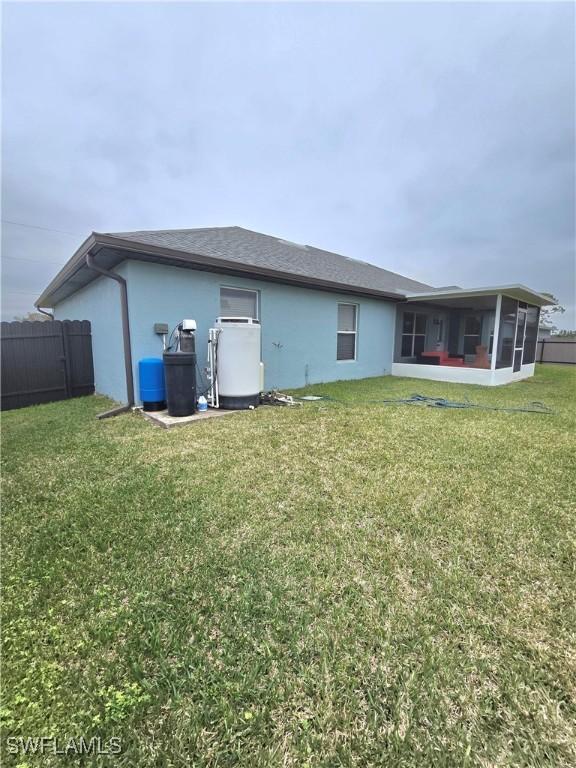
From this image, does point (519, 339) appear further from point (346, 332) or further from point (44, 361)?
point (44, 361)

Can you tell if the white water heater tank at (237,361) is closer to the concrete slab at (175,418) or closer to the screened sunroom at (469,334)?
the concrete slab at (175,418)

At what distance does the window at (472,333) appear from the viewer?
43.6 ft

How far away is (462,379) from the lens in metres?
9.66

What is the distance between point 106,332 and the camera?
676cm

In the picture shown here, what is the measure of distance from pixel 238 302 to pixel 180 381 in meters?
2.46

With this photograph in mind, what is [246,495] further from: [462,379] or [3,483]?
[462,379]

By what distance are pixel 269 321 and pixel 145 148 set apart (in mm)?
9889

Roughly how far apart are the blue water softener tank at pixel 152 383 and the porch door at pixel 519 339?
10259 mm

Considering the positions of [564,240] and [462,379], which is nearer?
[462,379]

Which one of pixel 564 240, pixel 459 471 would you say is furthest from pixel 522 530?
pixel 564 240

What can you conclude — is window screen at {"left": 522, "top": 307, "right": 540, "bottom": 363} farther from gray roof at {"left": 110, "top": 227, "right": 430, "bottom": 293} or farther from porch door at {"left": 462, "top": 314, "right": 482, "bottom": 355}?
gray roof at {"left": 110, "top": 227, "right": 430, "bottom": 293}

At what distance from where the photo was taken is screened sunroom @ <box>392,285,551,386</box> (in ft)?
30.7

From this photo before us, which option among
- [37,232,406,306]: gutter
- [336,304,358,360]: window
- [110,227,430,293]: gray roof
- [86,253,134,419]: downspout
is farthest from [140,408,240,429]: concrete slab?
[336,304,358,360]: window

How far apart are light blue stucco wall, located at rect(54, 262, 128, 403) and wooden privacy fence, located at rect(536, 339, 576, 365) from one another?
67.1ft
